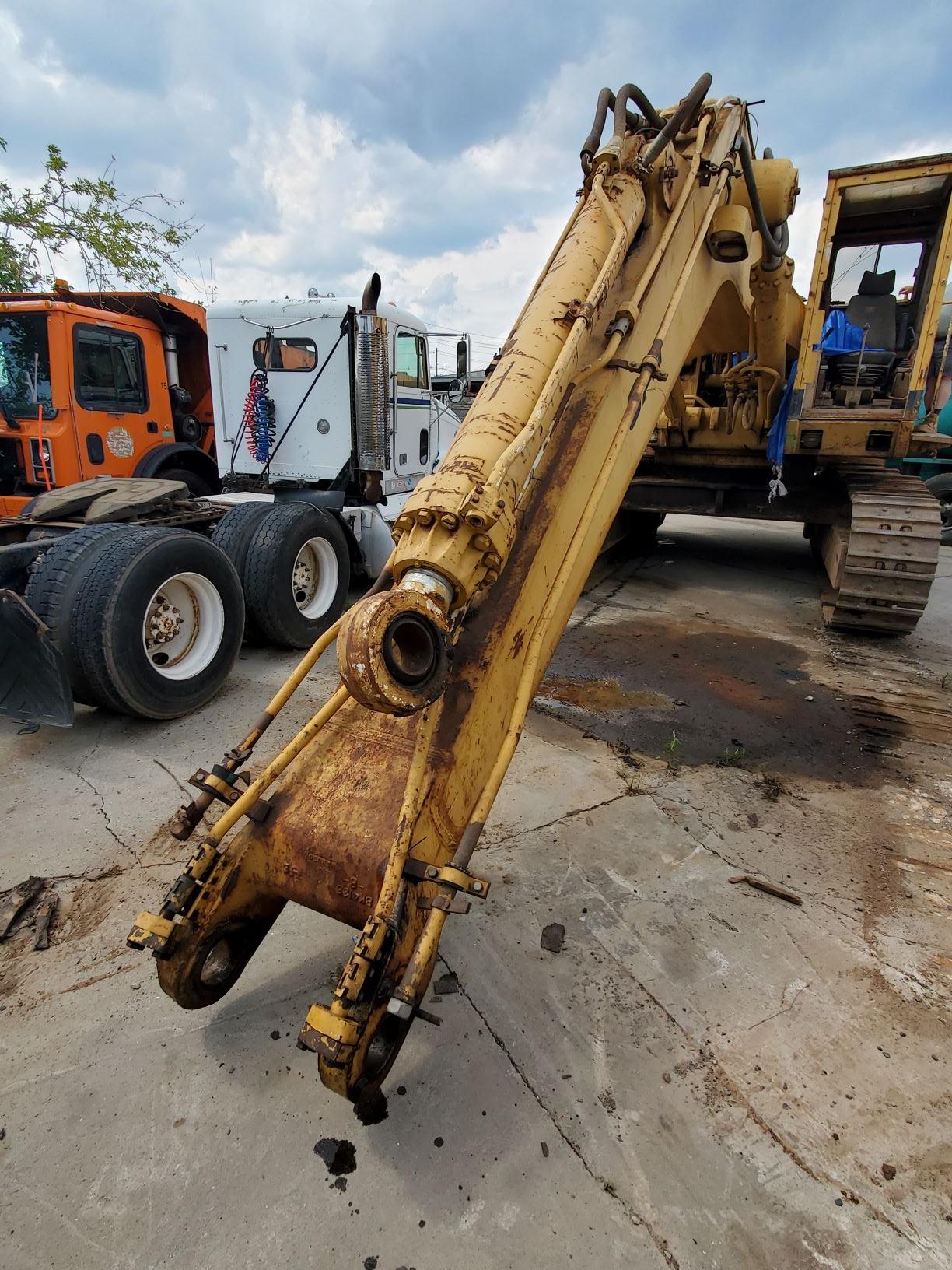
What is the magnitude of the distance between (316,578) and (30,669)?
2.41m

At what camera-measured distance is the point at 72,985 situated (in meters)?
2.23

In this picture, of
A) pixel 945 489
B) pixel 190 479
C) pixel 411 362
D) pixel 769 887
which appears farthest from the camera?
pixel 945 489

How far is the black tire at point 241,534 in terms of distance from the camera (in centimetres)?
505

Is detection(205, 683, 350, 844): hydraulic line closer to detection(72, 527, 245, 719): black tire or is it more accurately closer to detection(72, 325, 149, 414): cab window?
detection(72, 527, 245, 719): black tire

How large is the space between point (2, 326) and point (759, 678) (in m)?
7.17

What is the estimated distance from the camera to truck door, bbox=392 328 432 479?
6.64 metres

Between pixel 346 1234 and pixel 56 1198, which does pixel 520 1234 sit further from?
pixel 56 1198

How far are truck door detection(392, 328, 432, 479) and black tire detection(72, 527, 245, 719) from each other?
2.89 meters

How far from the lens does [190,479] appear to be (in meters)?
7.55

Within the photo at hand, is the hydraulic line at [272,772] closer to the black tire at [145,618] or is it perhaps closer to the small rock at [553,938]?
the small rock at [553,938]

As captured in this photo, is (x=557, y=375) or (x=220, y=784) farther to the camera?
(x=557, y=375)

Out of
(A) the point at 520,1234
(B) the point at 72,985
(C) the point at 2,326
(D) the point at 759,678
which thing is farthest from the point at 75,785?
(C) the point at 2,326

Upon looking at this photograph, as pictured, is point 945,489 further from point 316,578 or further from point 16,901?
point 16,901

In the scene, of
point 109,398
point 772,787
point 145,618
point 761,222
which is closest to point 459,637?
point 772,787
